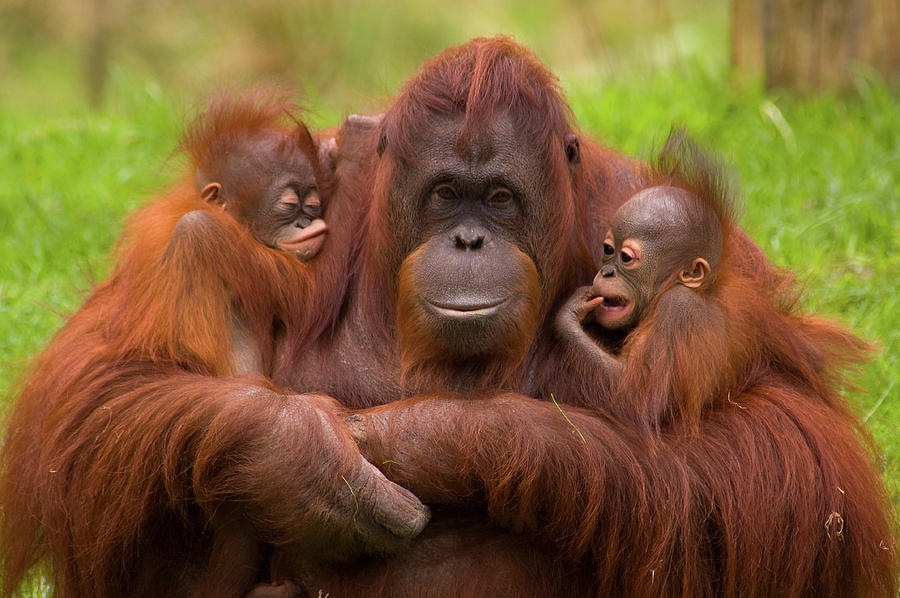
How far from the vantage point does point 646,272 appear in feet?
10.5

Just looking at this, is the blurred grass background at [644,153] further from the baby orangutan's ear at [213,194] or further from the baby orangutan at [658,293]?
the baby orangutan at [658,293]

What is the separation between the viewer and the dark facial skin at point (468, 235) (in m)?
2.96

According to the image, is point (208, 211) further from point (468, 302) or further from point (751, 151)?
point (751, 151)

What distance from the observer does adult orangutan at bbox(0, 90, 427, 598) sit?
9.30ft

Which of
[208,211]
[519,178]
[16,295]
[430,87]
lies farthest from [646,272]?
[16,295]

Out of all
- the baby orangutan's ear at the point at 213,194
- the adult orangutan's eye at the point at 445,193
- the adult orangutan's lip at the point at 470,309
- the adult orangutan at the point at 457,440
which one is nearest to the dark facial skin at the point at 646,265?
the adult orangutan at the point at 457,440

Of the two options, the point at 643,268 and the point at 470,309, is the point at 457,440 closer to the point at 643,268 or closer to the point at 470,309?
the point at 470,309

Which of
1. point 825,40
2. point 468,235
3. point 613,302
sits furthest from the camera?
point 825,40

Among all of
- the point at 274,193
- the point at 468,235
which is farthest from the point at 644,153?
the point at 468,235

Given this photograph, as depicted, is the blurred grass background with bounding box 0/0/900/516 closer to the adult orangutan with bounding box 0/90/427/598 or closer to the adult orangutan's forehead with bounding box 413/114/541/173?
the adult orangutan with bounding box 0/90/427/598

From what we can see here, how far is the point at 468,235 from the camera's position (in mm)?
2994

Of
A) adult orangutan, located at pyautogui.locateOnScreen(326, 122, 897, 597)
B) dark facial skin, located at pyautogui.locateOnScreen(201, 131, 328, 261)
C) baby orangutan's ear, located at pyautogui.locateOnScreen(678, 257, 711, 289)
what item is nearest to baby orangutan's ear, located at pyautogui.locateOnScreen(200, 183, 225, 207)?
dark facial skin, located at pyautogui.locateOnScreen(201, 131, 328, 261)

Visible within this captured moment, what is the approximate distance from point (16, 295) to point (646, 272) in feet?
10.6

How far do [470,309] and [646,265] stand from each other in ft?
1.72
